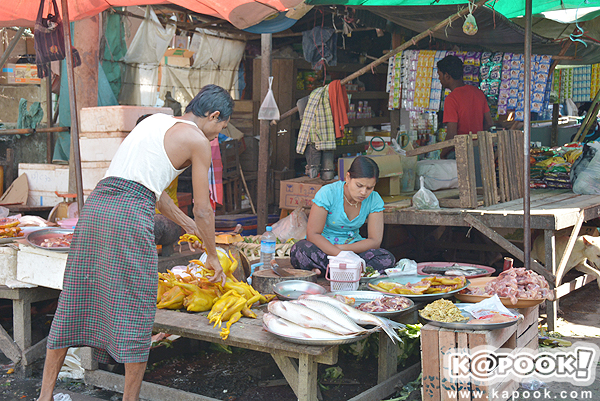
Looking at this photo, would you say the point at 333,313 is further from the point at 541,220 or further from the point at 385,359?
the point at 541,220

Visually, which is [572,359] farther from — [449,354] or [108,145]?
[108,145]

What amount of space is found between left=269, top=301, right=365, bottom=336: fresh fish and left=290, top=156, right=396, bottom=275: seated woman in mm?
1430

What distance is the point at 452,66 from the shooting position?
22.6ft

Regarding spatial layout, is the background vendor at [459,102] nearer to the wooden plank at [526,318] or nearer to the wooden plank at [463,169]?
the wooden plank at [463,169]

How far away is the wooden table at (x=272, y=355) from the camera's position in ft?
10.0

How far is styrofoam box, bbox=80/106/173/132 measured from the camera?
212 inches

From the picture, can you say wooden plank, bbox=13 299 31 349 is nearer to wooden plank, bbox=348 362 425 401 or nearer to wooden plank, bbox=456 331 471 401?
wooden plank, bbox=348 362 425 401

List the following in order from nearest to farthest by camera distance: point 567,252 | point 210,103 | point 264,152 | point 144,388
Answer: point 210,103
point 144,388
point 567,252
point 264,152

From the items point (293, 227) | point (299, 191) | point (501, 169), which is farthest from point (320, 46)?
point (501, 169)

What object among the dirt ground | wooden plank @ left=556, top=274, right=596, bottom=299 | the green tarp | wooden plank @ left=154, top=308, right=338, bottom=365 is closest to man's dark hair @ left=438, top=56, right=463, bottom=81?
the green tarp

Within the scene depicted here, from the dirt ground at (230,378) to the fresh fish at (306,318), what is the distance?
3.22 feet

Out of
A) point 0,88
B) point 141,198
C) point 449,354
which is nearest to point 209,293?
point 141,198

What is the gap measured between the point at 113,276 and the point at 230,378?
4.77 feet

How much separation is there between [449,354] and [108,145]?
375 cm
